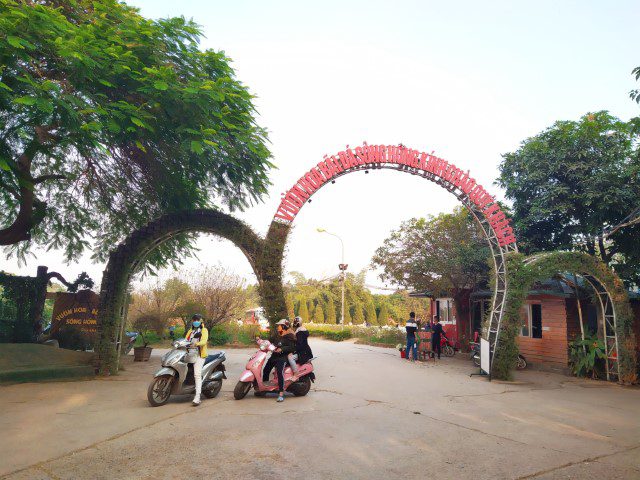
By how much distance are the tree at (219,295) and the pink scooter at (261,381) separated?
14.2m

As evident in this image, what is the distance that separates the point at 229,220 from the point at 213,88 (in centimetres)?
331

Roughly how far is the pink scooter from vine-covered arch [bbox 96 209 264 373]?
3.02 meters

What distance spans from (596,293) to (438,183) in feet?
18.3

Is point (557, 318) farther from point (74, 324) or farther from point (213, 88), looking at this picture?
point (74, 324)

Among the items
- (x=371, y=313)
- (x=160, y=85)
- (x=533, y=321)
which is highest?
(x=160, y=85)

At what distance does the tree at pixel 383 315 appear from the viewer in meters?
48.3

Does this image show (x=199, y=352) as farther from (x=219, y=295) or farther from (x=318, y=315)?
(x=318, y=315)

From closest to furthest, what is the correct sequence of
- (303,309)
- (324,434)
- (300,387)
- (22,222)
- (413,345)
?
(324,434) < (300,387) < (22,222) < (413,345) < (303,309)

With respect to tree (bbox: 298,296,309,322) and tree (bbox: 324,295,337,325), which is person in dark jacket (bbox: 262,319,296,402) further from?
tree (bbox: 324,295,337,325)

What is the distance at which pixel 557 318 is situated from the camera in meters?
15.0

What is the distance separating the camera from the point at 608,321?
39.5 ft

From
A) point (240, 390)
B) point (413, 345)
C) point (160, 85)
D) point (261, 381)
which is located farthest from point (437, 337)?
point (160, 85)

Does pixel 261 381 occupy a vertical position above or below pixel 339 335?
above

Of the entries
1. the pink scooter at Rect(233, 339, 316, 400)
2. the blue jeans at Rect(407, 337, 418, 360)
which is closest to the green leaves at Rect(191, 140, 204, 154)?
the pink scooter at Rect(233, 339, 316, 400)
